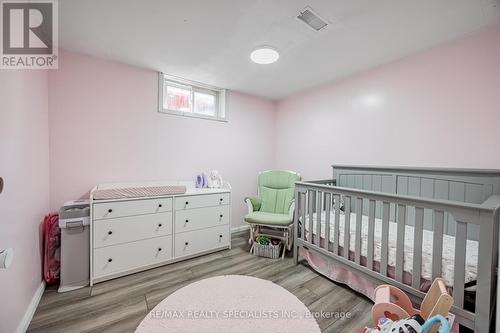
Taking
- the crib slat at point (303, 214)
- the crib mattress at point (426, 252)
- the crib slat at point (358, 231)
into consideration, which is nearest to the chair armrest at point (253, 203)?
the crib slat at point (303, 214)

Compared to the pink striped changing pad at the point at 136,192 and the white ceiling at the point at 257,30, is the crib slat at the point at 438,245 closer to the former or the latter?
the white ceiling at the point at 257,30

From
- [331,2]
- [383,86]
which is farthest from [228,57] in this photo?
[383,86]

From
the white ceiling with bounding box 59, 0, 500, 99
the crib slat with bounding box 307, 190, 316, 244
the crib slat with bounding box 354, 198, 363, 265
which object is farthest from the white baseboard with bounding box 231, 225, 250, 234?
the white ceiling with bounding box 59, 0, 500, 99

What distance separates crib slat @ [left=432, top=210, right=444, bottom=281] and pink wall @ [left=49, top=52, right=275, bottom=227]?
2513mm

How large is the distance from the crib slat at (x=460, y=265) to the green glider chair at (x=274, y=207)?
145 cm

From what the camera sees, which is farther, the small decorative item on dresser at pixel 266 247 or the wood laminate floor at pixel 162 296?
the small decorative item on dresser at pixel 266 247

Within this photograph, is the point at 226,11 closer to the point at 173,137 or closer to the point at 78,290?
the point at 173,137

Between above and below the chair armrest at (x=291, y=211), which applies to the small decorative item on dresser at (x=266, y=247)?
below

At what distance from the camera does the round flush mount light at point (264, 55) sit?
2.04 metres

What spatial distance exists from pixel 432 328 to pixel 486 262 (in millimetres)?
543

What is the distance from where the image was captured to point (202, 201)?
246 cm

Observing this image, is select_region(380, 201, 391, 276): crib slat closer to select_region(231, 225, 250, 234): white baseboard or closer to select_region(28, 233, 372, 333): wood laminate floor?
select_region(28, 233, 372, 333): wood laminate floor

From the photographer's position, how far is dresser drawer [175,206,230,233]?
231cm

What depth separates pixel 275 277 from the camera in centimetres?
203
